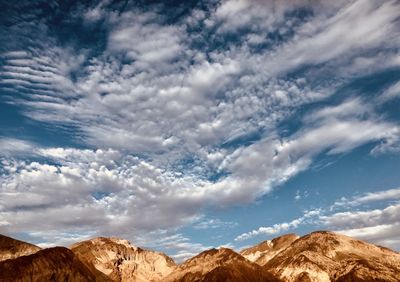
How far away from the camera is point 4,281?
197750 millimetres
